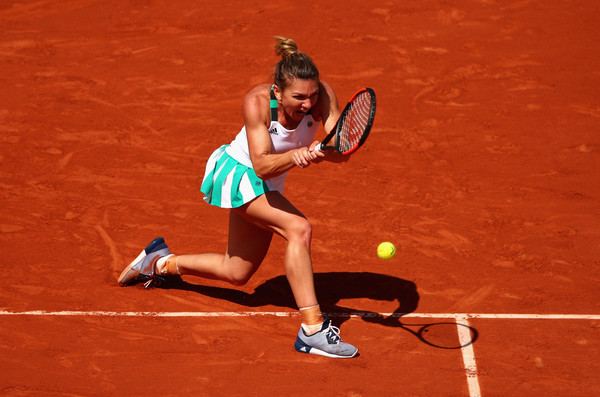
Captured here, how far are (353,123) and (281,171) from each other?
0.52 meters

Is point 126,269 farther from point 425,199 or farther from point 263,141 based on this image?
point 425,199

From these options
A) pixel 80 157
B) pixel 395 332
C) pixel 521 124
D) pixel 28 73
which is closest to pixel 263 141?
pixel 395 332

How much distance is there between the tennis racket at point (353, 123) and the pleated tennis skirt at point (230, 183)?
65cm

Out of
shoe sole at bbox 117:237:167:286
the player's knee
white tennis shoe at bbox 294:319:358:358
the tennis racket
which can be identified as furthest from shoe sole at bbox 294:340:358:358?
shoe sole at bbox 117:237:167:286

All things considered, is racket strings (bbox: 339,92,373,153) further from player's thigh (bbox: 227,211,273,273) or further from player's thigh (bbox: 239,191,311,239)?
player's thigh (bbox: 227,211,273,273)

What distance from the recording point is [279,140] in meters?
5.48

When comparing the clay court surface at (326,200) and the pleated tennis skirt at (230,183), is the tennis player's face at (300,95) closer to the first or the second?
the pleated tennis skirt at (230,183)

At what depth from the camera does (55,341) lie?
5.53 m

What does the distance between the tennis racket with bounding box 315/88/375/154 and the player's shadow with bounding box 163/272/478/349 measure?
1.40m

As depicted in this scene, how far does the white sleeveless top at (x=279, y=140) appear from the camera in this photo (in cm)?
543

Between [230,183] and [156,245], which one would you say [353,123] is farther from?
[156,245]

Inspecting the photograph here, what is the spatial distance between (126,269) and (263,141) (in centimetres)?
164

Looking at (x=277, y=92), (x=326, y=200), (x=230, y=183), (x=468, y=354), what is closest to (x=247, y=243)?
(x=230, y=183)

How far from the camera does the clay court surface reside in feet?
17.5
